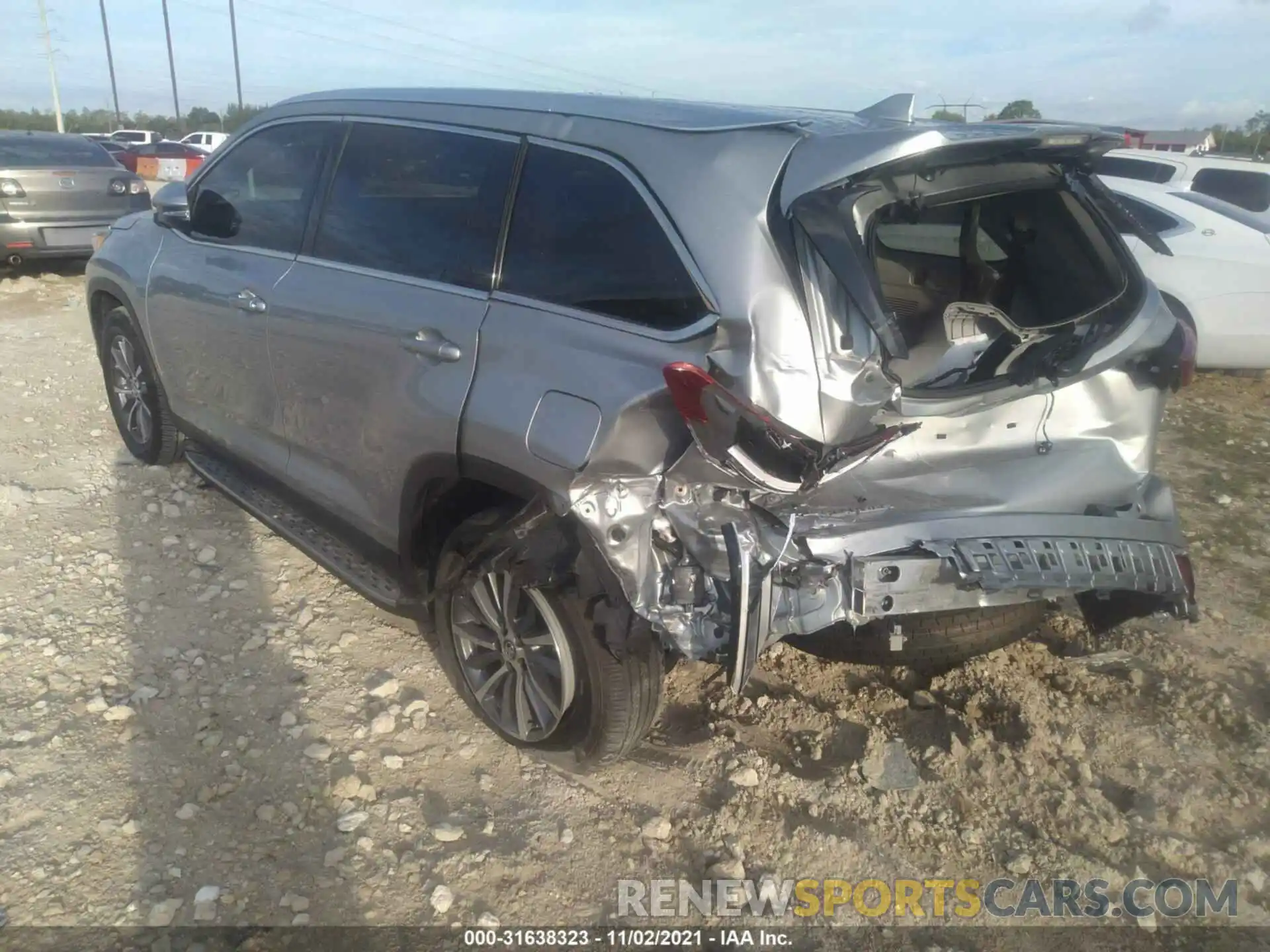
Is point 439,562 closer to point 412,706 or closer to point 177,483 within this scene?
point 412,706

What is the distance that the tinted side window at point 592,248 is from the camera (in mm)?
2375

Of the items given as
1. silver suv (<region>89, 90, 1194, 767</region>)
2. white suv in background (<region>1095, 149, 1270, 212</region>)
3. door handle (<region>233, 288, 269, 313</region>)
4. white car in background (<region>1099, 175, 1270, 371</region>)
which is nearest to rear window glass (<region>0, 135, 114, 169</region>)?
door handle (<region>233, 288, 269, 313</region>)

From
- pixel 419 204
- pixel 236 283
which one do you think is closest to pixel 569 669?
pixel 419 204

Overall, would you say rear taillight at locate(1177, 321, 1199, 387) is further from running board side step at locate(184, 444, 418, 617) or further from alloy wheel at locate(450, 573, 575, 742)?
running board side step at locate(184, 444, 418, 617)

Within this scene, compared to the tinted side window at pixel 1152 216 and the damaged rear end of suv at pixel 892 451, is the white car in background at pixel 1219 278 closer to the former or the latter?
the tinted side window at pixel 1152 216

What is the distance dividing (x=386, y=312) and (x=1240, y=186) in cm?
1061

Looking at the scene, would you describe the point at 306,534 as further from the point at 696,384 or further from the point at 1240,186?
the point at 1240,186

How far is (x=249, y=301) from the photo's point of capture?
3545 mm

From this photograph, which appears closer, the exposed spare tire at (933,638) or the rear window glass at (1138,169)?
the exposed spare tire at (933,638)

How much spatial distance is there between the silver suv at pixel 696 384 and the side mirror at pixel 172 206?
85cm

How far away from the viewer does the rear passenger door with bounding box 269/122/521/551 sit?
110 inches

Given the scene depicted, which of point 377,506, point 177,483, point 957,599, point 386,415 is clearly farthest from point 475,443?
point 177,483

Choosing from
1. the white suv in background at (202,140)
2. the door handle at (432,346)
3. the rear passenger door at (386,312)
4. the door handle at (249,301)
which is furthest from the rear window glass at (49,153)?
the white suv in background at (202,140)

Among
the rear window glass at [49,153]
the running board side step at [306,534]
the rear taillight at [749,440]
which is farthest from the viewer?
the rear window glass at [49,153]
